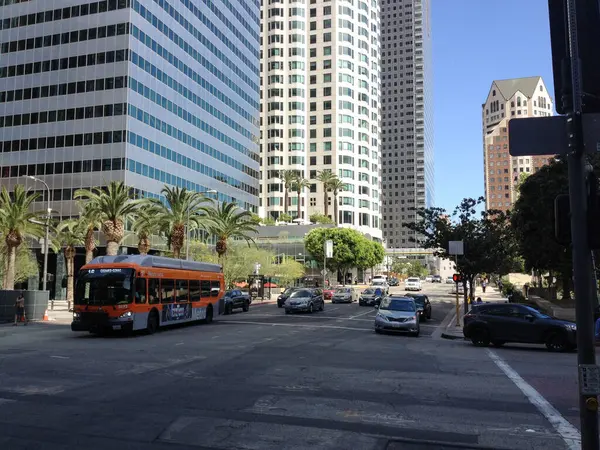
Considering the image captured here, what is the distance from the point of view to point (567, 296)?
39.0 meters

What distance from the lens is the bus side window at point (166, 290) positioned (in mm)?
24312

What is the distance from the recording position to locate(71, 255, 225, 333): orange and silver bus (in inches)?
837

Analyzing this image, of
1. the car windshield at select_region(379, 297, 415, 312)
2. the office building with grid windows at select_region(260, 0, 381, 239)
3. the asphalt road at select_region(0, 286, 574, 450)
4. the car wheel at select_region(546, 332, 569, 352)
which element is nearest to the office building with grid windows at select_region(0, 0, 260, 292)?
the car windshield at select_region(379, 297, 415, 312)

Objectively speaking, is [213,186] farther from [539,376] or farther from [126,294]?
[539,376]

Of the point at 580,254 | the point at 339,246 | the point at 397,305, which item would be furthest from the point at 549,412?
the point at 339,246

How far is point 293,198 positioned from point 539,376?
116772mm

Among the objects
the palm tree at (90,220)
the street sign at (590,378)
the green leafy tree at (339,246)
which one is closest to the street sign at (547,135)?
the street sign at (590,378)

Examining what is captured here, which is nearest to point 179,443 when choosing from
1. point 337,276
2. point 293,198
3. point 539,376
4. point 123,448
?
point 123,448

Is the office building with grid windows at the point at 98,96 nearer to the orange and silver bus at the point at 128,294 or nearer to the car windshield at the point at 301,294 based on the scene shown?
the car windshield at the point at 301,294

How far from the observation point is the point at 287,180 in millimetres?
118688

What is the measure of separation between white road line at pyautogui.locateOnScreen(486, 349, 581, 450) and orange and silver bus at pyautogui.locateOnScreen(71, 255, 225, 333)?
47.9ft

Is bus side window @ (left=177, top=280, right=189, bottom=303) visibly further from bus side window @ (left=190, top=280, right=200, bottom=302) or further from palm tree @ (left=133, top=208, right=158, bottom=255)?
palm tree @ (left=133, top=208, right=158, bottom=255)

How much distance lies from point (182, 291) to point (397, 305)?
10752 mm

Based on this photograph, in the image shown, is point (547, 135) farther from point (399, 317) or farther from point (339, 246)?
point (339, 246)
